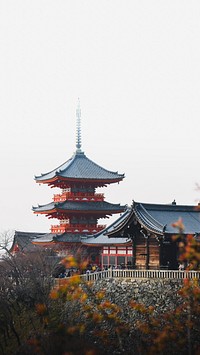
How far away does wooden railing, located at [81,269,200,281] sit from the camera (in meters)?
34.6

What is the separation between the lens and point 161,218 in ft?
131

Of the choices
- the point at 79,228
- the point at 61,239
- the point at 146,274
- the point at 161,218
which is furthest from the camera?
the point at 79,228

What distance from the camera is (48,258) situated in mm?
44594

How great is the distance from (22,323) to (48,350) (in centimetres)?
1081

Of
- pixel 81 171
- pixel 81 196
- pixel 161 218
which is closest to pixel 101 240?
pixel 81 196

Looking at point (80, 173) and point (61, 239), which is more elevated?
point (80, 173)

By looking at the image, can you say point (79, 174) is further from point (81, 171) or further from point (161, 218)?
point (161, 218)

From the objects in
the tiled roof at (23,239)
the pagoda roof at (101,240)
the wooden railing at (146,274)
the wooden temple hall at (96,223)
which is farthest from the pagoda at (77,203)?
the wooden railing at (146,274)

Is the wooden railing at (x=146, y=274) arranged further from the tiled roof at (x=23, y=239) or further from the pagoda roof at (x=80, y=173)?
the tiled roof at (x=23, y=239)

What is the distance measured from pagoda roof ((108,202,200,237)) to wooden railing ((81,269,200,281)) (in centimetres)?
230

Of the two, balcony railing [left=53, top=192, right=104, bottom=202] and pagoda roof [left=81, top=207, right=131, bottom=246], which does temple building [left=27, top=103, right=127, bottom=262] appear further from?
pagoda roof [left=81, top=207, right=131, bottom=246]

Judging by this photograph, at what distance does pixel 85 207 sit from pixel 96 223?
7.00 ft

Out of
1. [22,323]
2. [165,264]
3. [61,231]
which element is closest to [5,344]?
[22,323]

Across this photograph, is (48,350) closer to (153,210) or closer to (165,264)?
(165,264)
